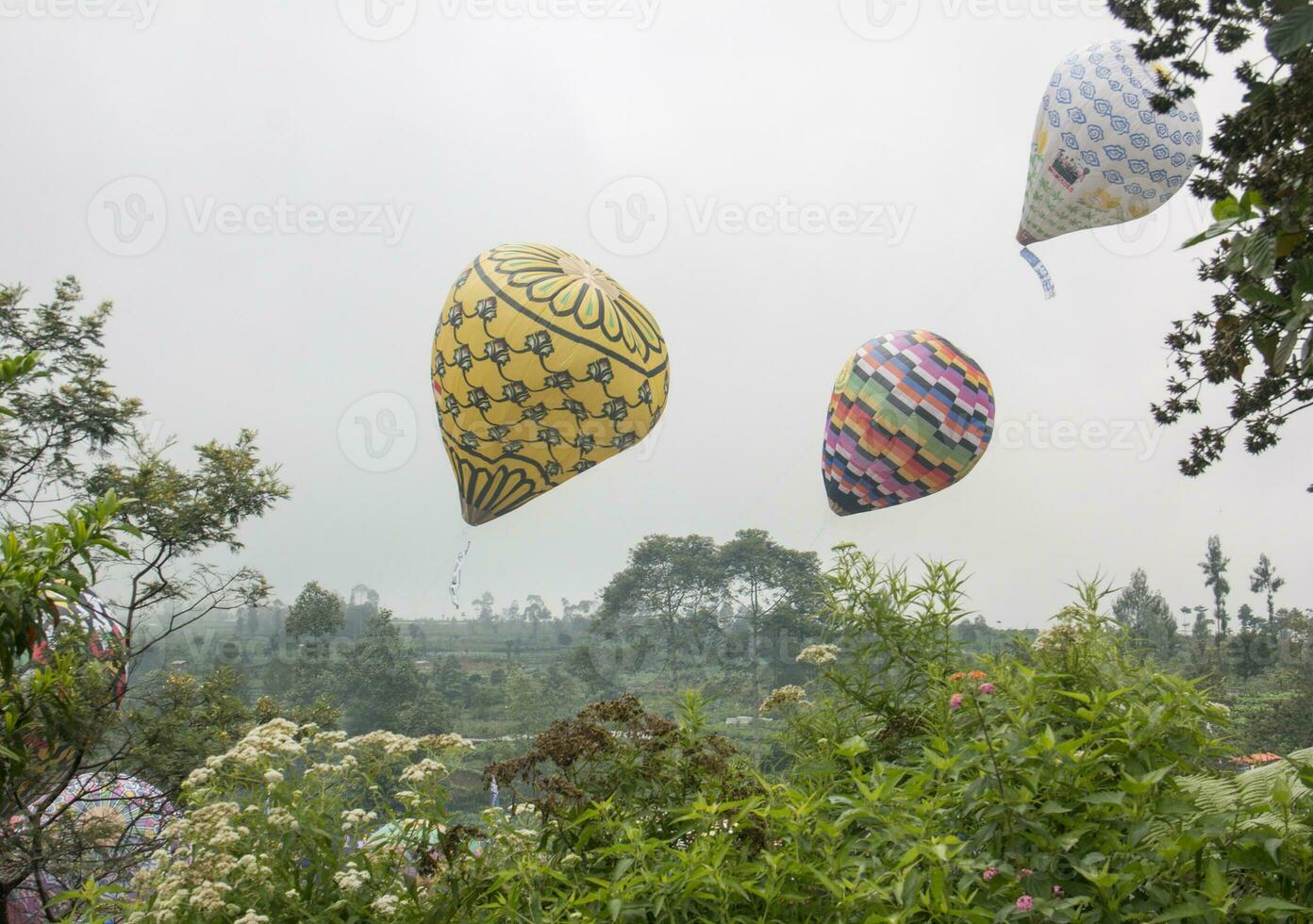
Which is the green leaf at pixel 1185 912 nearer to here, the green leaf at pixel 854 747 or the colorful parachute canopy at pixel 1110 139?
the green leaf at pixel 854 747

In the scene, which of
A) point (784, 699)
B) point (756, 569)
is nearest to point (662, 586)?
point (756, 569)

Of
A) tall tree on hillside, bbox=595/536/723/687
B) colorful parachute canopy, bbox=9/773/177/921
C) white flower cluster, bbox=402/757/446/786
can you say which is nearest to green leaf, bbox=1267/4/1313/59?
white flower cluster, bbox=402/757/446/786

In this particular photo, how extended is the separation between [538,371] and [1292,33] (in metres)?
9.74

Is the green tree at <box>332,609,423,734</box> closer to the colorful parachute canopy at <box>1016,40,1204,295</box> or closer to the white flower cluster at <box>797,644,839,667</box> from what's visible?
the colorful parachute canopy at <box>1016,40,1204,295</box>

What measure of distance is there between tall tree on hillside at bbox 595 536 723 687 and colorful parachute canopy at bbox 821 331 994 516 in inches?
602

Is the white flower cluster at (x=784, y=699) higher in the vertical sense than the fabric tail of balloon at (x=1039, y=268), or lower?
lower

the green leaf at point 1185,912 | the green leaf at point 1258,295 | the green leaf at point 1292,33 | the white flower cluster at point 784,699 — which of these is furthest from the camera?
the white flower cluster at point 784,699

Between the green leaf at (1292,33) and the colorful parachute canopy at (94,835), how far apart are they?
25.6ft

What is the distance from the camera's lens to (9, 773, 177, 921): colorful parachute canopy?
793 cm

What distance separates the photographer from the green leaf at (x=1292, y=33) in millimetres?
2336

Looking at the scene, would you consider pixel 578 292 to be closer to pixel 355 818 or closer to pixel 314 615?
pixel 355 818

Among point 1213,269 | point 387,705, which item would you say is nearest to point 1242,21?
point 1213,269

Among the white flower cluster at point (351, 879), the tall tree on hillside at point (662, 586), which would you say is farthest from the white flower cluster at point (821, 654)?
the tall tree on hillside at point (662, 586)

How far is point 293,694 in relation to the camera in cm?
2067
